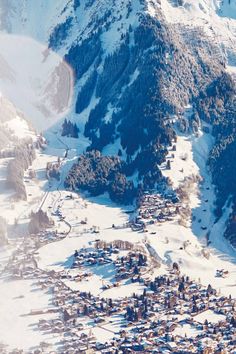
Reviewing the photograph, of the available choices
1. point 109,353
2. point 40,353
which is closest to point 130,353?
point 109,353

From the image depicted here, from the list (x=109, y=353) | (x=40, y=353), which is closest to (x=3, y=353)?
(x=40, y=353)

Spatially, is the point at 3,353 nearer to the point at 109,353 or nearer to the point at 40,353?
the point at 40,353

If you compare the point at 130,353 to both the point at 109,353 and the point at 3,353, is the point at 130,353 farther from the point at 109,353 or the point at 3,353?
the point at 3,353

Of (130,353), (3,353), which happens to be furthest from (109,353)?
(3,353)

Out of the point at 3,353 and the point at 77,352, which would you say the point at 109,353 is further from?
the point at 3,353

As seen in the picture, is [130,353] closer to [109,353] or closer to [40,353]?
[109,353]
